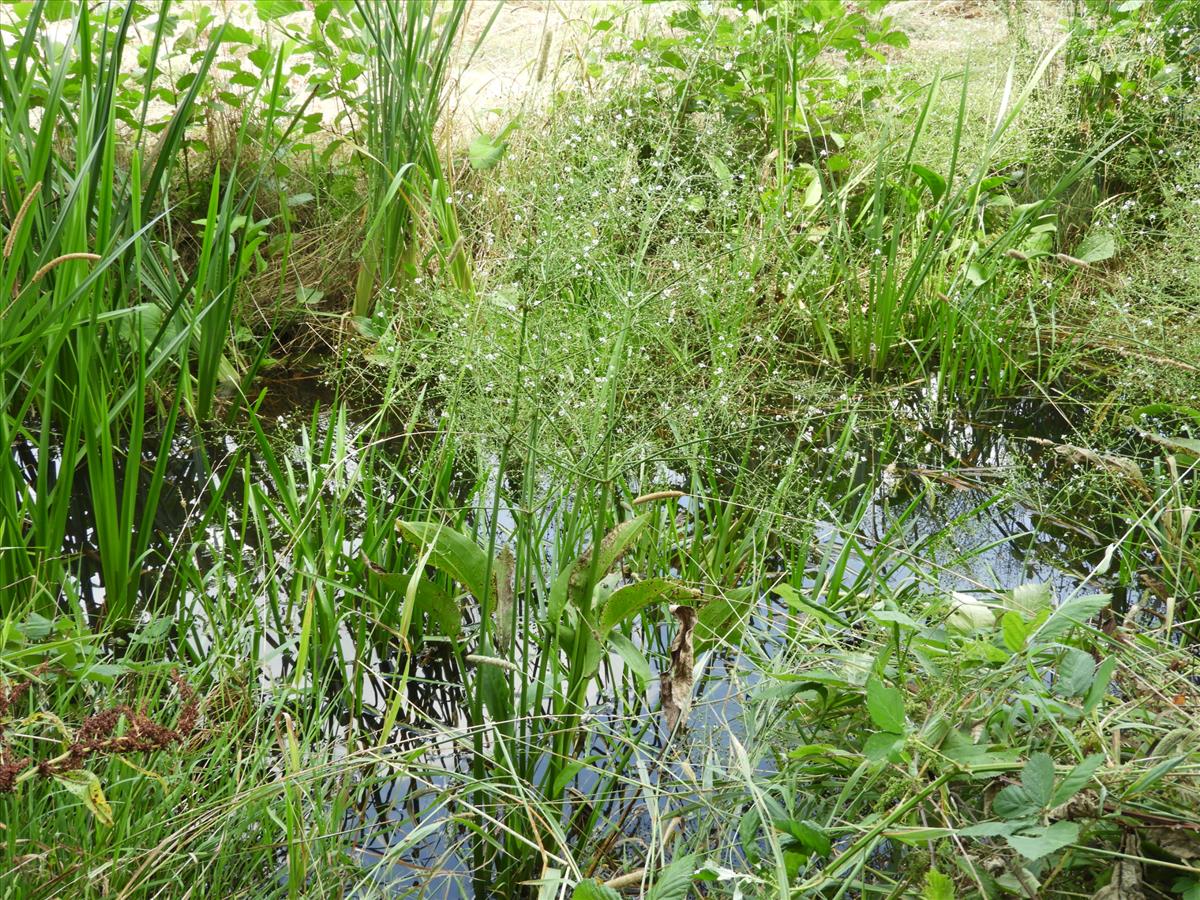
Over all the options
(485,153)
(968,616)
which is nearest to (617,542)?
(968,616)

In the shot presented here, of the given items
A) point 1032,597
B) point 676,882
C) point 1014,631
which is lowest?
point 676,882

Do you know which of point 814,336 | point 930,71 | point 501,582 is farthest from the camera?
point 930,71

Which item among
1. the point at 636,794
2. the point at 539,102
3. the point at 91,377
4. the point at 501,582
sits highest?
the point at 539,102

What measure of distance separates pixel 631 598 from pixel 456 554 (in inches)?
10.4

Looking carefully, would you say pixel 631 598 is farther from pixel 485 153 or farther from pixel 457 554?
pixel 485 153

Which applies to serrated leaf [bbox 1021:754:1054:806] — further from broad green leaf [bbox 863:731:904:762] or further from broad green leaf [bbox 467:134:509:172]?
broad green leaf [bbox 467:134:509:172]

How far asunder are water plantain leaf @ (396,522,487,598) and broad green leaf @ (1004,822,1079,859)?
77cm

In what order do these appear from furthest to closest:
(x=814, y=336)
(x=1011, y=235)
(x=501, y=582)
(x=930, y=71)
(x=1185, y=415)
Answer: (x=930, y=71), (x=814, y=336), (x=1011, y=235), (x=1185, y=415), (x=501, y=582)

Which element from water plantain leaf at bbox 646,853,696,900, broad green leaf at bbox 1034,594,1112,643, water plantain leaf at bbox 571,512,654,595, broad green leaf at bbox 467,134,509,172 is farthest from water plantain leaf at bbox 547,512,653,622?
broad green leaf at bbox 467,134,509,172

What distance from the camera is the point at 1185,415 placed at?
244cm

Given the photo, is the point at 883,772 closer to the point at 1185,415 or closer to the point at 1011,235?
the point at 1185,415

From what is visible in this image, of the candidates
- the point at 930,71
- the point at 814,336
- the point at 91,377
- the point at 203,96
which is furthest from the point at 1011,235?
the point at 203,96

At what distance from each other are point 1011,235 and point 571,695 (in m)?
1.97

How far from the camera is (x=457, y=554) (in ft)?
4.90
